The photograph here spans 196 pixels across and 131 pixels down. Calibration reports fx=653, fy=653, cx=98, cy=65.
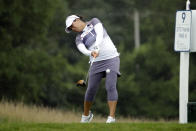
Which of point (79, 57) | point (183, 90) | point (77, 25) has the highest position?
point (77, 25)

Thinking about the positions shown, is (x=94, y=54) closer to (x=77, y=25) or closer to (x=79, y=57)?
(x=77, y=25)

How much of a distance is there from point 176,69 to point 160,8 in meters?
8.58

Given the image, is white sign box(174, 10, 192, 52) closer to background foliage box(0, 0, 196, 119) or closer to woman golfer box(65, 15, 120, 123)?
woman golfer box(65, 15, 120, 123)

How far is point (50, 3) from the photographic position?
3475cm

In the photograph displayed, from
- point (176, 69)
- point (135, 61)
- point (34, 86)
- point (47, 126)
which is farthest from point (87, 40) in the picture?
point (135, 61)

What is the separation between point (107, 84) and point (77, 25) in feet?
3.57

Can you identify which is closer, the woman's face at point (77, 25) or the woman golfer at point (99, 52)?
the woman golfer at point (99, 52)

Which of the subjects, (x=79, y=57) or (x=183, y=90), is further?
(x=79, y=57)

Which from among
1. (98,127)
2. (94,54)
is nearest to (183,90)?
(94,54)

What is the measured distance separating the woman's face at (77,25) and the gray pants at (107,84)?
0.79 m

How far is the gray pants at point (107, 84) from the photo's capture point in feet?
34.6

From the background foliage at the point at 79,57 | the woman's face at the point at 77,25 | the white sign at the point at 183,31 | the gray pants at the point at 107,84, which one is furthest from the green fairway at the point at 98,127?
the background foliage at the point at 79,57

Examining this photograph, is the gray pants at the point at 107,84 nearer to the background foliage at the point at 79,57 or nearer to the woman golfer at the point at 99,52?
the woman golfer at the point at 99,52

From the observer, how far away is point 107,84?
10547 millimetres
